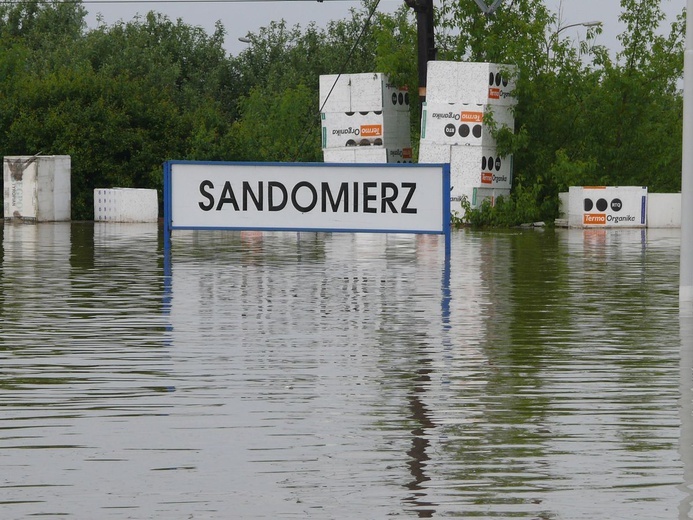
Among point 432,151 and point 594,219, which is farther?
point 432,151

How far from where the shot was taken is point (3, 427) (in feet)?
27.2

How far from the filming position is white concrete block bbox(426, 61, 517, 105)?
41.1m

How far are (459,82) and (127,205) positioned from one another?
38.8 feet

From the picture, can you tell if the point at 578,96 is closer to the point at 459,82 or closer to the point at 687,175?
the point at 459,82

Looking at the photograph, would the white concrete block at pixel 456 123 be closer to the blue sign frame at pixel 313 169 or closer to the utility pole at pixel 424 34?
the utility pole at pixel 424 34

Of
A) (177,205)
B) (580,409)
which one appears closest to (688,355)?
(580,409)

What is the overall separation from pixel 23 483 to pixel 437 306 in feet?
31.0

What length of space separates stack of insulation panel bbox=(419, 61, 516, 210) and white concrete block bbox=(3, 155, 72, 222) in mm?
12693

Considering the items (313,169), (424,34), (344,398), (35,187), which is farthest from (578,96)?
(344,398)

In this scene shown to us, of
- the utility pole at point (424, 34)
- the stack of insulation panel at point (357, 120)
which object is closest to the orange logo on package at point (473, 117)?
the utility pole at point (424, 34)

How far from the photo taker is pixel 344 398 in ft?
30.7

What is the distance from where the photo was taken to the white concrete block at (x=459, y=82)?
4109 centimetres

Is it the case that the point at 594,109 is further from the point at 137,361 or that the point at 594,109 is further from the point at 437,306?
the point at 137,361

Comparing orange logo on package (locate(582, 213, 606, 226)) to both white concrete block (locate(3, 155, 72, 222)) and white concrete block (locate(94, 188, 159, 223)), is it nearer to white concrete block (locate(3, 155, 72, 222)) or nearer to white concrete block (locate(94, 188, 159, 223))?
white concrete block (locate(94, 188, 159, 223))
